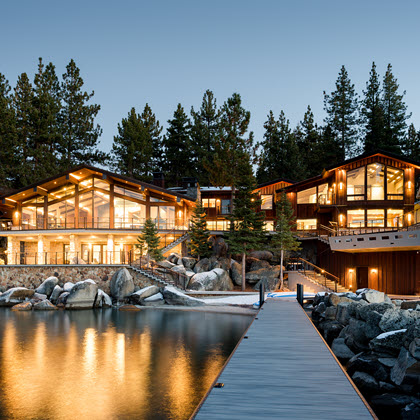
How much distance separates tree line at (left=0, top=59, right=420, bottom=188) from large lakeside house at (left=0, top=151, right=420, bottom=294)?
31.4 ft

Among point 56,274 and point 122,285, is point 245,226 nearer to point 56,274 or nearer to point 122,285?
point 122,285

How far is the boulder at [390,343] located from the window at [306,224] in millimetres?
24514

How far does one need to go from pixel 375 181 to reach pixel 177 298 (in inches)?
653

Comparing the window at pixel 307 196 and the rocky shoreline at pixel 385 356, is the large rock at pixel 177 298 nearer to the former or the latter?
the rocky shoreline at pixel 385 356

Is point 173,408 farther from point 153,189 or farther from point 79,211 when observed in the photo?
point 79,211

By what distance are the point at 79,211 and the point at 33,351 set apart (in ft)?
69.3

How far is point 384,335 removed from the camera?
1021 cm

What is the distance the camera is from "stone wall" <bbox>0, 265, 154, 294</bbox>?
90.9ft

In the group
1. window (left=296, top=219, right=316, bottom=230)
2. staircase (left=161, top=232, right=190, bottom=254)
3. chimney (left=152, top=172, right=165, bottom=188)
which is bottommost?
staircase (left=161, top=232, right=190, bottom=254)

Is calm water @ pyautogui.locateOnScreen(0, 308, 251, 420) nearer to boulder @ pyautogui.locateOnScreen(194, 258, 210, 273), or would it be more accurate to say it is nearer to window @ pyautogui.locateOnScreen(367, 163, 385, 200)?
boulder @ pyautogui.locateOnScreen(194, 258, 210, 273)

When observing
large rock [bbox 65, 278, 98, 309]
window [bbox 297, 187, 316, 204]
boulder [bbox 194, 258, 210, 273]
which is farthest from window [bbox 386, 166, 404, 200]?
large rock [bbox 65, 278, 98, 309]

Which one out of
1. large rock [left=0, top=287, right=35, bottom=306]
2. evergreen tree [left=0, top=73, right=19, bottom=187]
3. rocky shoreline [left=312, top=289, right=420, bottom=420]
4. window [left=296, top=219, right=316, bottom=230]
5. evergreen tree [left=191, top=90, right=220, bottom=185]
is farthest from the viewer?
evergreen tree [left=191, top=90, right=220, bottom=185]

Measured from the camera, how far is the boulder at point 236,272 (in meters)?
29.1

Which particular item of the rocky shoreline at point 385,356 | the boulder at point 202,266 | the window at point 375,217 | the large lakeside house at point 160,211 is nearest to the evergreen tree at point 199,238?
the boulder at point 202,266
